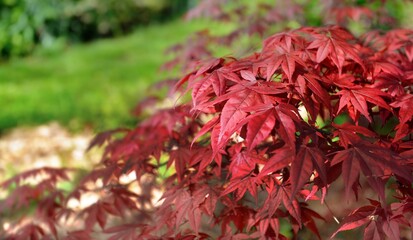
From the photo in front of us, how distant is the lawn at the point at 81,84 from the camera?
16.1 feet

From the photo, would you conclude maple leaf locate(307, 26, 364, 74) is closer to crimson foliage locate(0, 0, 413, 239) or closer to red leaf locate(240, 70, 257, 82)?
crimson foliage locate(0, 0, 413, 239)

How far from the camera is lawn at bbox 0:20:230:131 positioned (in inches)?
193

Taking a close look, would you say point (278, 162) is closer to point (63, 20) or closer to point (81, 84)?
point (81, 84)

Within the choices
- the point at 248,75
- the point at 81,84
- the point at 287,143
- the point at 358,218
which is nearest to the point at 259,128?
the point at 287,143

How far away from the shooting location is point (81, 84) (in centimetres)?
577

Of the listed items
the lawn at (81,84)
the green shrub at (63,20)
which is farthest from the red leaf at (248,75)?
the green shrub at (63,20)

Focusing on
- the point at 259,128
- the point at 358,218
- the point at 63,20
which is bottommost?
the point at 63,20

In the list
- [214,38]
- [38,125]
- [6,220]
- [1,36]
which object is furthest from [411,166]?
[1,36]

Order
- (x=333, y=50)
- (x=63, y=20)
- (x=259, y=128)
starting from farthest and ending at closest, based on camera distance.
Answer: (x=63, y=20), (x=333, y=50), (x=259, y=128)

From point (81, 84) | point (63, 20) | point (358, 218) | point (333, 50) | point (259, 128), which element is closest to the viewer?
point (259, 128)

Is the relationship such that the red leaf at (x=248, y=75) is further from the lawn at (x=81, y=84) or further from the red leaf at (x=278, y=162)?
the lawn at (x=81, y=84)

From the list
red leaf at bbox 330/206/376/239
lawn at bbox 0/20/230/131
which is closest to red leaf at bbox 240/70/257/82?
red leaf at bbox 330/206/376/239

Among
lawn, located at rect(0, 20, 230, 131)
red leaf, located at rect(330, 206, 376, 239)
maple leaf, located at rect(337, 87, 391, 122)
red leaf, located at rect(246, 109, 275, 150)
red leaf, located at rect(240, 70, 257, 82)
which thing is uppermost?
red leaf, located at rect(240, 70, 257, 82)

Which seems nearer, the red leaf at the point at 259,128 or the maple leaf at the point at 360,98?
the red leaf at the point at 259,128
